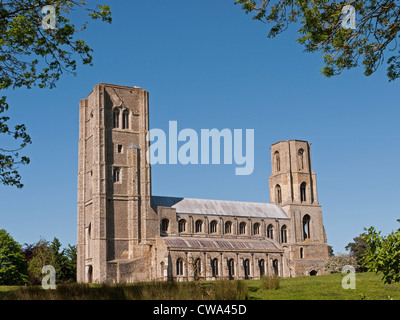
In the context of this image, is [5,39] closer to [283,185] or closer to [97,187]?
[97,187]

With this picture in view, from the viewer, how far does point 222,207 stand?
70.4m

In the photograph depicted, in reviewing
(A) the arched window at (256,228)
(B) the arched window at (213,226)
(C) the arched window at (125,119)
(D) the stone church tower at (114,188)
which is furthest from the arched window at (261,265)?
(C) the arched window at (125,119)

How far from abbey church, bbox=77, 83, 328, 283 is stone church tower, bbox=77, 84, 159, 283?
11 centimetres

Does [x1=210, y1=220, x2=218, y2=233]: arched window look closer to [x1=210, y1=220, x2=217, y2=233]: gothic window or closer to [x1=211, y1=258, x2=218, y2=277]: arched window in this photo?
[x1=210, y1=220, x2=217, y2=233]: gothic window

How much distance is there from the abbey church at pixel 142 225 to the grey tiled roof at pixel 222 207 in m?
0.17

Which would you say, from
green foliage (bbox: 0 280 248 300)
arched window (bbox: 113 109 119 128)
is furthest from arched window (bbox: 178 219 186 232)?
green foliage (bbox: 0 280 248 300)

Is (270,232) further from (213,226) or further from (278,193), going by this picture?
(213,226)

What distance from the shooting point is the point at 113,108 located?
61344 millimetres

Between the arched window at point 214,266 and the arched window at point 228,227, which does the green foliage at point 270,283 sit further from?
the arched window at point 228,227

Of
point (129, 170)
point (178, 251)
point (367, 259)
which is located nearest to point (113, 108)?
point (129, 170)

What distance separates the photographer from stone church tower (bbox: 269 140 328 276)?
7094 cm

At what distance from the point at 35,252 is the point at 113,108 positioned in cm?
2017

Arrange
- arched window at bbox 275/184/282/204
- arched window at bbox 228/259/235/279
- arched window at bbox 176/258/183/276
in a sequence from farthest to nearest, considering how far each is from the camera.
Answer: arched window at bbox 275/184/282/204 < arched window at bbox 228/259/235/279 < arched window at bbox 176/258/183/276

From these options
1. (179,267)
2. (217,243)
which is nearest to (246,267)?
(217,243)
